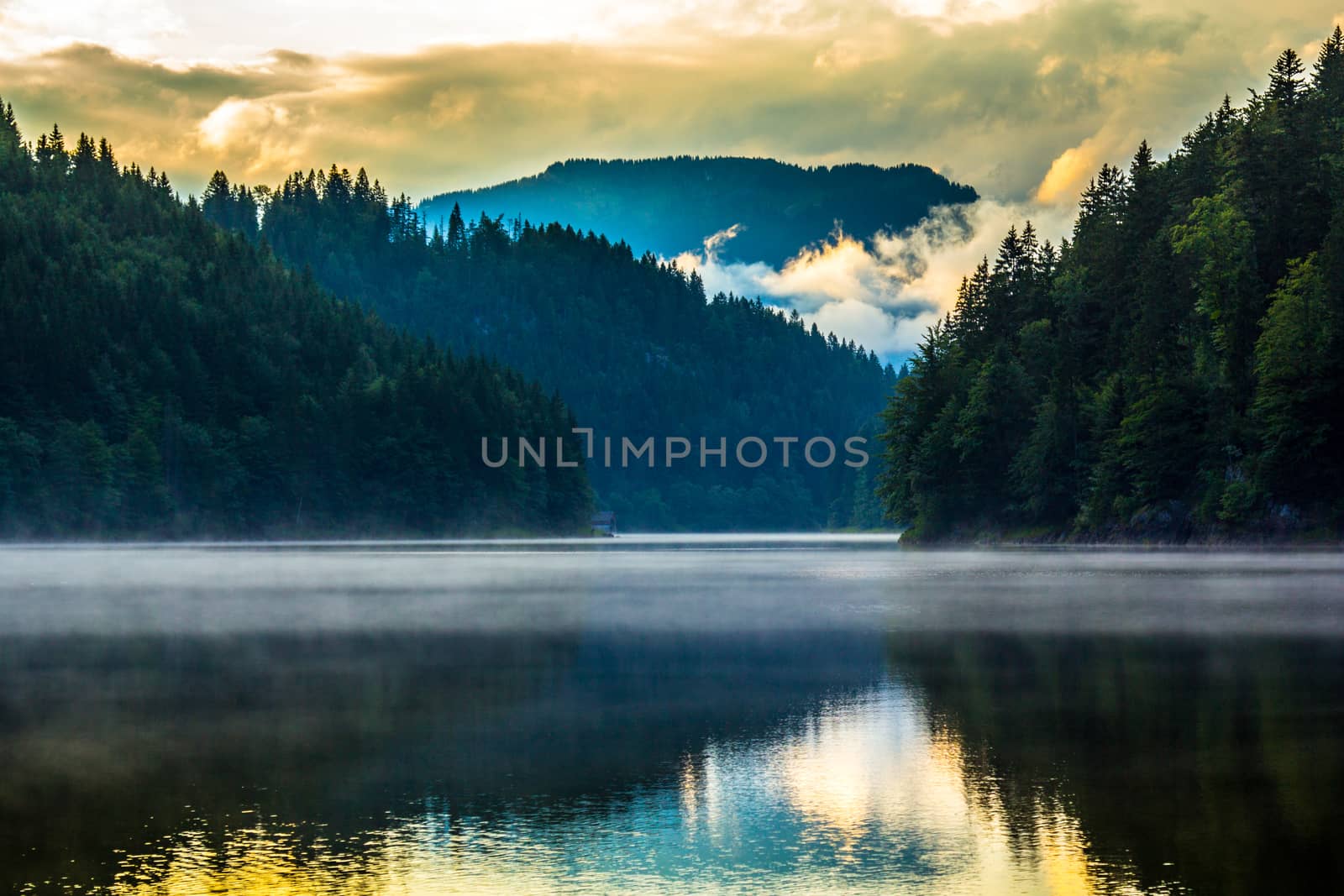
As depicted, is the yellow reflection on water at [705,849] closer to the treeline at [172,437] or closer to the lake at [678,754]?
the lake at [678,754]

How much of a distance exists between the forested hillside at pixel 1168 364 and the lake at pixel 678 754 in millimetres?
54098

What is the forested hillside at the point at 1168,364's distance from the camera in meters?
88.0

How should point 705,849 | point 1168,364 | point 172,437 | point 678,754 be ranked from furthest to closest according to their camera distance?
point 172,437, point 1168,364, point 678,754, point 705,849

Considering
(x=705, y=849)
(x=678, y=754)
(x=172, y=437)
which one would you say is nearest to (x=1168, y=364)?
(x=678, y=754)

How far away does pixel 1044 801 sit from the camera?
14125 millimetres

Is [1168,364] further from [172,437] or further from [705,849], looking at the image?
[172,437]

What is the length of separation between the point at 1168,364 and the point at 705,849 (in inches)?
3891

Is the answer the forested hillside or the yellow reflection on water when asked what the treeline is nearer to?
the forested hillside

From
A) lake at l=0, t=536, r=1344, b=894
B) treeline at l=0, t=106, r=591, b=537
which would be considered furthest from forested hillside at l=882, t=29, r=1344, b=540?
treeline at l=0, t=106, r=591, b=537

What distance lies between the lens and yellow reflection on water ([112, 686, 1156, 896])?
1131 centimetres

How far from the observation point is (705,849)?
12391mm

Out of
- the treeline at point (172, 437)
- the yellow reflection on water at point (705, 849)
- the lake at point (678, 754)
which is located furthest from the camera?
the treeline at point (172, 437)

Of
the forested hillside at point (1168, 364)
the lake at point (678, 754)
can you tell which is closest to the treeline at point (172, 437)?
the forested hillside at point (1168, 364)

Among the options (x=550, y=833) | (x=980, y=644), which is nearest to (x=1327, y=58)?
(x=980, y=644)
